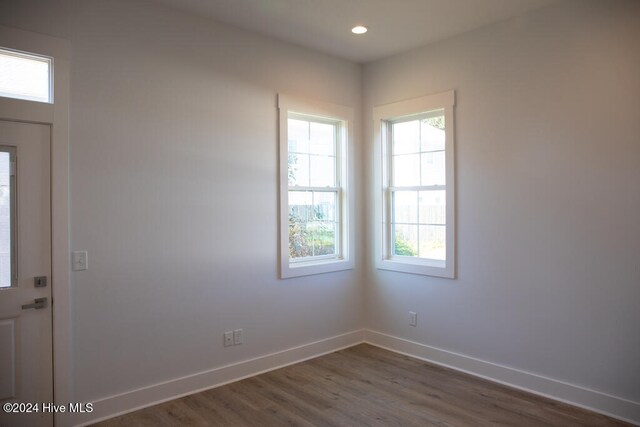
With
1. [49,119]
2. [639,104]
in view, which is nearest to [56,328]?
[49,119]

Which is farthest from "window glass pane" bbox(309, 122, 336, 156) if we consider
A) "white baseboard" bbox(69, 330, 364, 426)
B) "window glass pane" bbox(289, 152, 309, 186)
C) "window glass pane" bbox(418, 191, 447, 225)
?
"white baseboard" bbox(69, 330, 364, 426)

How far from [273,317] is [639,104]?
3.18 m

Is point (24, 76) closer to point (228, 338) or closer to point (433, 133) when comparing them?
point (228, 338)

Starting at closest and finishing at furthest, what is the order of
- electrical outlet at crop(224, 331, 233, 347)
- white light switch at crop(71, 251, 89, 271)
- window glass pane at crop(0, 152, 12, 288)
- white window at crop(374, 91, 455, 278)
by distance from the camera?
window glass pane at crop(0, 152, 12, 288) < white light switch at crop(71, 251, 89, 271) < electrical outlet at crop(224, 331, 233, 347) < white window at crop(374, 91, 455, 278)

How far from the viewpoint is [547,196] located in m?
3.32

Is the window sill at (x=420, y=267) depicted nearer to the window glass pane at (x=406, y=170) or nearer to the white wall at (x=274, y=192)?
the white wall at (x=274, y=192)

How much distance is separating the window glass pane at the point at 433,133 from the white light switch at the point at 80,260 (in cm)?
300

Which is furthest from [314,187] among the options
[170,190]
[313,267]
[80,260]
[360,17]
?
[80,260]

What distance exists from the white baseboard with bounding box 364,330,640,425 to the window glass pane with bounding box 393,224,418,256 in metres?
0.87

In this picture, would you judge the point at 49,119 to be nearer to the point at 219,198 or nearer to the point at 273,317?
the point at 219,198

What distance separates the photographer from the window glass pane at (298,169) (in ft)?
13.6

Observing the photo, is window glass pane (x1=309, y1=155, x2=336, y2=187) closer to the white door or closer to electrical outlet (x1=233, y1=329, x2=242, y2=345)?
electrical outlet (x1=233, y1=329, x2=242, y2=345)

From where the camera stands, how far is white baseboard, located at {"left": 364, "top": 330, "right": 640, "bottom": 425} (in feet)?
9.72

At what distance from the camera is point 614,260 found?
9.87 ft
